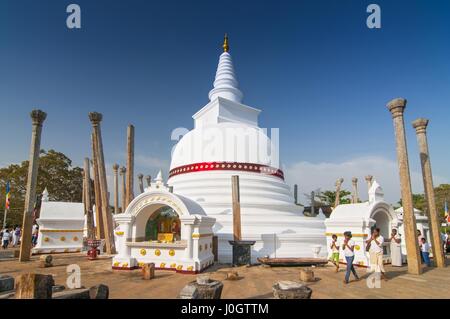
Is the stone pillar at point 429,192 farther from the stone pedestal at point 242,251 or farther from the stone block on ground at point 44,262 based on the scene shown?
the stone block on ground at point 44,262

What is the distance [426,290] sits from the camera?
27.7 ft

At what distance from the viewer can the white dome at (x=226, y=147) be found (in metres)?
18.8

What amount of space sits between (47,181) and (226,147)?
28.6 metres

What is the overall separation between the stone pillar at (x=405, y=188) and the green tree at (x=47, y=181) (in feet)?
120

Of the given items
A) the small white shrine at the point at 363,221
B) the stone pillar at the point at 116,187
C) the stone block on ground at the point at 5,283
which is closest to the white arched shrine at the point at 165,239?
the stone block on ground at the point at 5,283

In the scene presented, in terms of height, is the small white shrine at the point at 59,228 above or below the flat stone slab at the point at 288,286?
above

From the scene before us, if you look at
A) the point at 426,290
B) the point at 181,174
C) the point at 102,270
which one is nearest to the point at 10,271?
the point at 102,270

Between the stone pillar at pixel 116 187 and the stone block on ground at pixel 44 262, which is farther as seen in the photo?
the stone pillar at pixel 116 187

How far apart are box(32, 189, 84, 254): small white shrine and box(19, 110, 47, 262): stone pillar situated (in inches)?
123

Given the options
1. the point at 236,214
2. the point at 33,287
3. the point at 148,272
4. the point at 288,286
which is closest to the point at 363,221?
the point at 236,214

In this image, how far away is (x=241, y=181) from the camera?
18000 millimetres

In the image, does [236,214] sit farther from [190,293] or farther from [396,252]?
[190,293]
